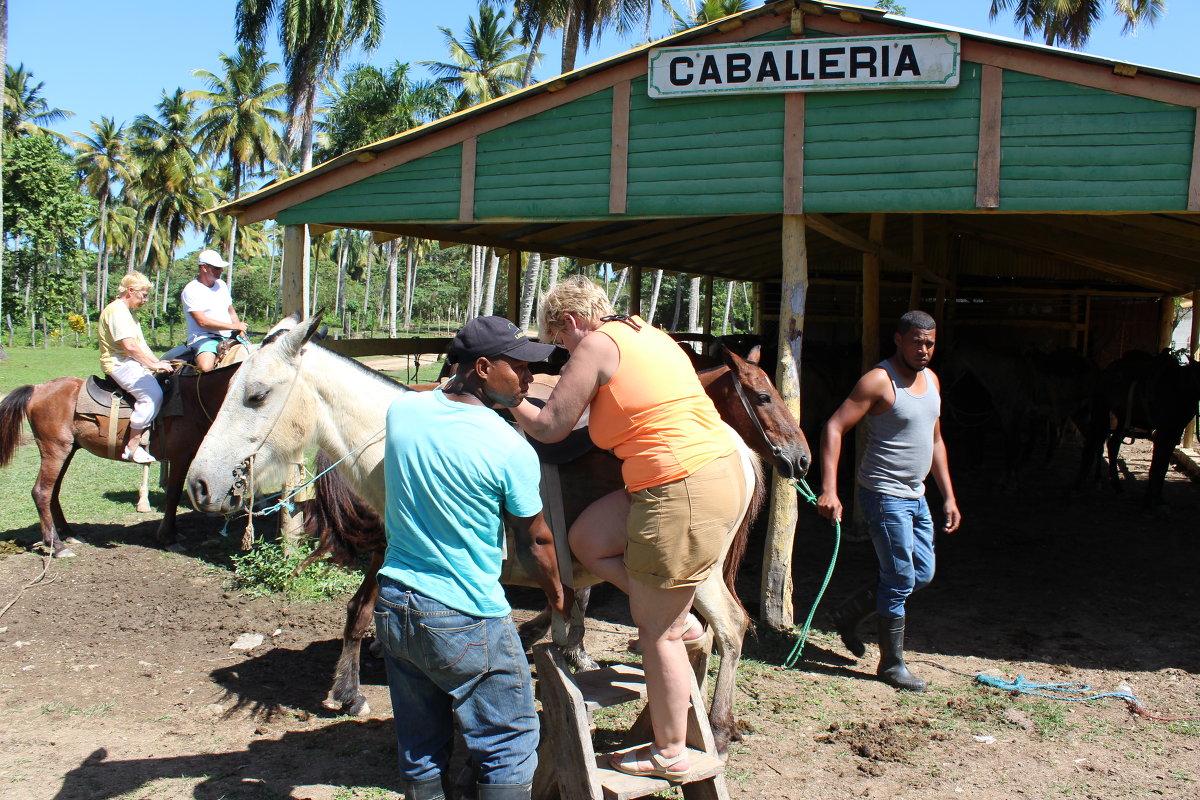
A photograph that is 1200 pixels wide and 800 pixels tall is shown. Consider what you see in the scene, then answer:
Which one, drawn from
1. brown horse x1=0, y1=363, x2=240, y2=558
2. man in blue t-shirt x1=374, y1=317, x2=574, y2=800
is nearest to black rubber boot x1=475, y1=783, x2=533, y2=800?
man in blue t-shirt x1=374, y1=317, x2=574, y2=800

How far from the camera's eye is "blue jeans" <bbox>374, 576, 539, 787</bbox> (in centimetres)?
257

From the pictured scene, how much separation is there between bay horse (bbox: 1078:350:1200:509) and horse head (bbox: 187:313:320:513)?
959 cm

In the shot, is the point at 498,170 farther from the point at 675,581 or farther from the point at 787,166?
the point at 675,581

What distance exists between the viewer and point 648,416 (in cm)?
326

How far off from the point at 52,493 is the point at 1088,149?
27.7 feet

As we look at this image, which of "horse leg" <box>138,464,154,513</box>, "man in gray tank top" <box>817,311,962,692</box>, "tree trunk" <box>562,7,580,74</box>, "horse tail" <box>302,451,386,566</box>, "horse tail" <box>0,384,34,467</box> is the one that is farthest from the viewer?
"tree trunk" <box>562,7,580,74</box>

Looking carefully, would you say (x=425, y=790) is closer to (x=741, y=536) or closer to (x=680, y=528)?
(x=680, y=528)

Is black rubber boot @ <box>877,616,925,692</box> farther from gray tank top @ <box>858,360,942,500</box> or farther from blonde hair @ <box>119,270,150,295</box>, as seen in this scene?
blonde hair @ <box>119,270,150,295</box>

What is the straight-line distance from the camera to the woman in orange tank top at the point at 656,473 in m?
3.20

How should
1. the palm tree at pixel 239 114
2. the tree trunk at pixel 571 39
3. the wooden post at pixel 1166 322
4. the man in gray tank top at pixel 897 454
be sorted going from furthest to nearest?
the palm tree at pixel 239 114 < the tree trunk at pixel 571 39 < the wooden post at pixel 1166 322 < the man in gray tank top at pixel 897 454

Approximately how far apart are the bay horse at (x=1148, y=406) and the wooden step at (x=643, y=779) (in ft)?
28.2

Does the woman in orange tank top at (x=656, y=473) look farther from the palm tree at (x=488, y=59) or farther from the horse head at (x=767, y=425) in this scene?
the palm tree at (x=488, y=59)

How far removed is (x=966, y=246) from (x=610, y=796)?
566 inches

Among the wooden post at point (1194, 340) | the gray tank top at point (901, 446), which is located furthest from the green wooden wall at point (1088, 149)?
the wooden post at point (1194, 340)
